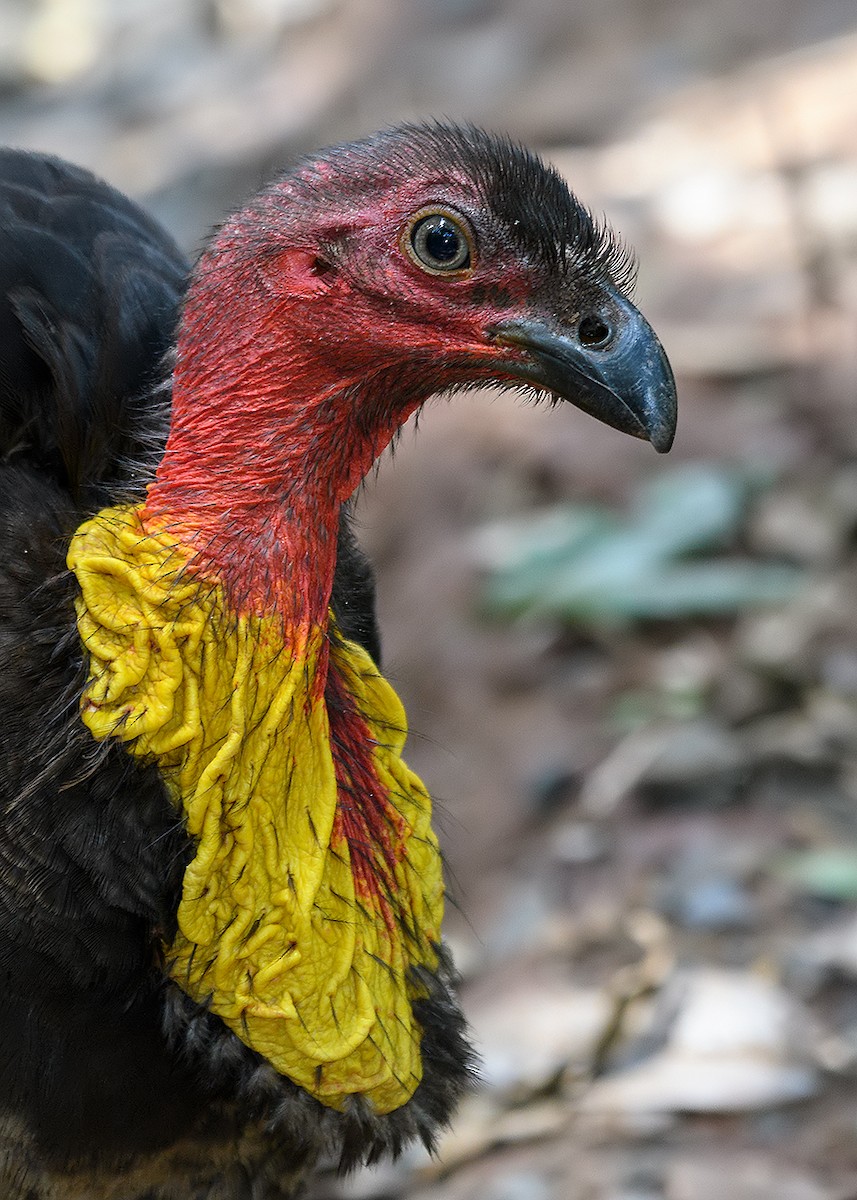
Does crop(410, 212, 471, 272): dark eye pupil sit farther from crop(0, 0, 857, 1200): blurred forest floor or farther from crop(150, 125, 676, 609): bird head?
crop(0, 0, 857, 1200): blurred forest floor

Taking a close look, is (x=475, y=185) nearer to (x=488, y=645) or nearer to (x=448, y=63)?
(x=488, y=645)

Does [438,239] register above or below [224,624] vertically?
above

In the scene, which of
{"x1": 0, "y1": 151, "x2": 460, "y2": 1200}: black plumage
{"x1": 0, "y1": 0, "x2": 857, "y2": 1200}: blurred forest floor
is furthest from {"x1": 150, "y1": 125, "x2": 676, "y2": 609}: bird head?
{"x1": 0, "y1": 0, "x2": 857, "y2": 1200}: blurred forest floor

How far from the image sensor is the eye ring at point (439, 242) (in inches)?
78.2

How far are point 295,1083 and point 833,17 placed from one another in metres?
7.08

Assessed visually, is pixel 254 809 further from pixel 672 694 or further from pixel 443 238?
pixel 672 694

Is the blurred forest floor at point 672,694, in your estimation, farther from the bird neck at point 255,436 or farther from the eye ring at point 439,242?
the eye ring at point 439,242

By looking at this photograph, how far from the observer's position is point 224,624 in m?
2.04

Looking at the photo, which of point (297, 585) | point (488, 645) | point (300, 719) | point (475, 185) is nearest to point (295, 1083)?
point (300, 719)

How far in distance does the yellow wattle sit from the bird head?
133 mm

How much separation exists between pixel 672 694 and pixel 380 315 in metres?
2.29

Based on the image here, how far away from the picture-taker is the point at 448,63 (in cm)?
927

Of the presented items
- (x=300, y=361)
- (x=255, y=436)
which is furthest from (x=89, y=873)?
(x=300, y=361)

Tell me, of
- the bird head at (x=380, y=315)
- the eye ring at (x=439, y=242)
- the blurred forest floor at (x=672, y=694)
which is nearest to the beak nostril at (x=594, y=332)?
the bird head at (x=380, y=315)
